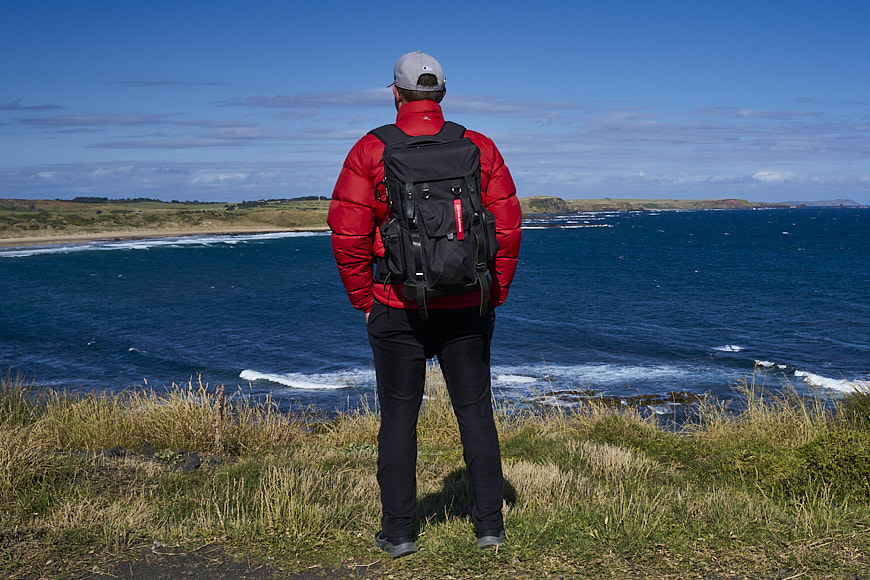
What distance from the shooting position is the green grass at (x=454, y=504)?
3633 millimetres

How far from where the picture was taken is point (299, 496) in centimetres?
427

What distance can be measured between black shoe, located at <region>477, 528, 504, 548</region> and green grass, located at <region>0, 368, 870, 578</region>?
0.19 ft

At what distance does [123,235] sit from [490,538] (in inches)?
4375

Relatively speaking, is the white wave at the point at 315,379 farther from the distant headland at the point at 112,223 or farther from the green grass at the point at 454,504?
the distant headland at the point at 112,223

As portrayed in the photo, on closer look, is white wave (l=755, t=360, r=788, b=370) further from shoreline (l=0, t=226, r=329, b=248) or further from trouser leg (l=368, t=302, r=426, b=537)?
shoreline (l=0, t=226, r=329, b=248)

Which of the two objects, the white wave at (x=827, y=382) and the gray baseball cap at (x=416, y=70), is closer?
the gray baseball cap at (x=416, y=70)

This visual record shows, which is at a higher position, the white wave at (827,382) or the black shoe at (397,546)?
the black shoe at (397,546)

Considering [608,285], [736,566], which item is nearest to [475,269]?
[736,566]

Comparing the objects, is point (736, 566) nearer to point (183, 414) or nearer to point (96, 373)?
point (183, 414)

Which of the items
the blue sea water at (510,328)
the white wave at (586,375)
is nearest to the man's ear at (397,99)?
the blue sea water at (510,328)

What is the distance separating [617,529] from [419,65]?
2468mm

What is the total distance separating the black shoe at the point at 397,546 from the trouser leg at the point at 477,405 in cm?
34

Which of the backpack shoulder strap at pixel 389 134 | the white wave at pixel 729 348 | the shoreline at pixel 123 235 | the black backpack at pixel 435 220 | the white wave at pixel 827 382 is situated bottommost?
the white wave at pixel 729 348

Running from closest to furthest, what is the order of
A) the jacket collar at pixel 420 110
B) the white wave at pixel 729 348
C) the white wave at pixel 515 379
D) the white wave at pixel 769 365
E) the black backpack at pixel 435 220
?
the black backpack at pixel 435 220 → the jacket collar at pixel 420 110 → the white wave at pixel 515 379 → the white wave at pixel 769 365 → the white wave at pixel 729 348
